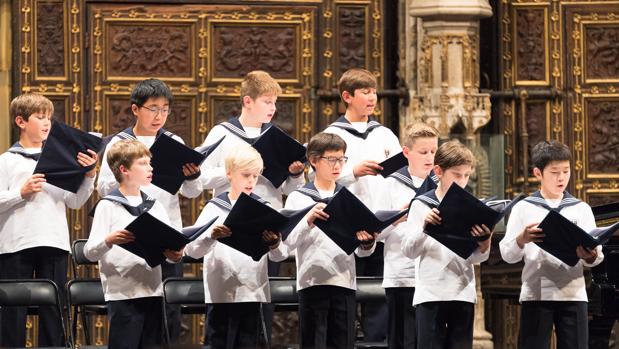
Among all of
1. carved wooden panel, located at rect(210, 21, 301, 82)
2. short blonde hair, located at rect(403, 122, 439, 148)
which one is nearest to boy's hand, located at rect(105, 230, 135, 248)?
short blonde hair, located at rect(403, 122, 439, 148)

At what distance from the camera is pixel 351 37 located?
34.6 ft

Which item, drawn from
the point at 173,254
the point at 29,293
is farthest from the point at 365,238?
the point at 29,293

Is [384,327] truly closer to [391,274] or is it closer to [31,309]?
[391,274]

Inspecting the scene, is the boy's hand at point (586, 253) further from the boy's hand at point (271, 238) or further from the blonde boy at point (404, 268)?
the boy's hand at point (271, 238)

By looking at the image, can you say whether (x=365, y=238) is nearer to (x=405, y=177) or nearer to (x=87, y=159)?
(x=405, y=177)

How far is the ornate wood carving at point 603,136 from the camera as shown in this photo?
10617 mm

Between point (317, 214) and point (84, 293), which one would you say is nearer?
point (317, 214)

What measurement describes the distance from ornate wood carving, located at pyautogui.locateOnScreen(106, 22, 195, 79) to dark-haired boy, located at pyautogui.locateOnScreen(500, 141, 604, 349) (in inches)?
146

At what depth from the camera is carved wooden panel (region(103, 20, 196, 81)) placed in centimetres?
1032

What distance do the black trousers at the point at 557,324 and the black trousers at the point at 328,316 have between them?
83 cm

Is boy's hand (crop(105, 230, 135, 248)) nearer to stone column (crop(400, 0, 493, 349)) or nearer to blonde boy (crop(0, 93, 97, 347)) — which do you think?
blonde boy (crop(0, 93, 97, 347))

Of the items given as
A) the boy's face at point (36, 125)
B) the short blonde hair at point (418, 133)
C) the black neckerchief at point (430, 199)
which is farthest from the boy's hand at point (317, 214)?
the boy's face at point (36, 125)

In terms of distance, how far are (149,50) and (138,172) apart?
352 centimetres

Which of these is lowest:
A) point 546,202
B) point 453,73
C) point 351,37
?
point 546,202
